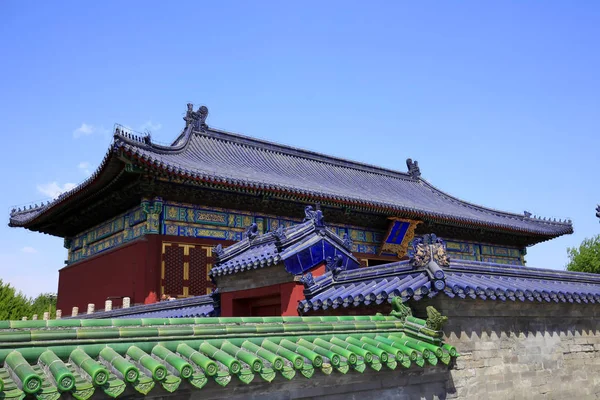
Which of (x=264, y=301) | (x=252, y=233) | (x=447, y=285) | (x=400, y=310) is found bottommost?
(x=400, y=310)

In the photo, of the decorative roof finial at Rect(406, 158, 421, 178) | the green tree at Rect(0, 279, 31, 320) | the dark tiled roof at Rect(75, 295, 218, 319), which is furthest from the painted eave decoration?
the green tree at Rect(0, 279, 31, 320)

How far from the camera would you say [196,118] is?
19828 millimetres

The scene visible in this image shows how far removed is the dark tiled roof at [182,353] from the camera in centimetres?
382

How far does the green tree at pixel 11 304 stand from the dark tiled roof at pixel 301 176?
26.1 feet

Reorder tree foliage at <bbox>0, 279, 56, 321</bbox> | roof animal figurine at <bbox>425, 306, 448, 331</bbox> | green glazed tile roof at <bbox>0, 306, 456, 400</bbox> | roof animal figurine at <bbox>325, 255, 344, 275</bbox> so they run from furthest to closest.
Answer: tree foliage at <bbox>0, 279, 56, 321</bbox> < roof animal figurine at <bbox>325, 255, 344, 275</bbox> < roof animal figurine at <bbox>425, 306, 448, 331</bbox> < green glazed tile roof at <bbox>0, 306, 456, 400</bbox>

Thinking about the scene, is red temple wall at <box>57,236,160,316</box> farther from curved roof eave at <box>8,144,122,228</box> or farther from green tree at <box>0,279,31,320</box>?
green tree at <box>0,279,31,320</box>

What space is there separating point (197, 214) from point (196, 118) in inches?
210

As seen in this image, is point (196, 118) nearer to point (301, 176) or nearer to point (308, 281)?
point (301, 176)

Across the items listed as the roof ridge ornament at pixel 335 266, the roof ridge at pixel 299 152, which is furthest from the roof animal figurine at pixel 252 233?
the roof ridge at pixel 299 152

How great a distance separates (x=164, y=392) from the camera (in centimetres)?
425

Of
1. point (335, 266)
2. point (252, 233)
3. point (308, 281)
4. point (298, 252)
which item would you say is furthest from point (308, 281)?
point (252, 233)

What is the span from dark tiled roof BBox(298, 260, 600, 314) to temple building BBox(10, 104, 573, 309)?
24.3 feet

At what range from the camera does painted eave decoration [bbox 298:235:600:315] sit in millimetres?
6504

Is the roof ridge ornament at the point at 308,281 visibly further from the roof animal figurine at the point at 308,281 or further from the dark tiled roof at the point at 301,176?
the dark tiled roof at the point at 301,176
